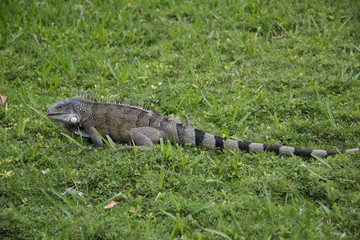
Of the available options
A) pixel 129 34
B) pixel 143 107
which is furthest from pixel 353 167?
pixel 129 34

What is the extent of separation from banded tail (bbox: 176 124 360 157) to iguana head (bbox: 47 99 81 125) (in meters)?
1.35

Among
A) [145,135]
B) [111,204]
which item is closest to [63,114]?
[145,135]

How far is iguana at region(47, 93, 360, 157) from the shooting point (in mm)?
4402

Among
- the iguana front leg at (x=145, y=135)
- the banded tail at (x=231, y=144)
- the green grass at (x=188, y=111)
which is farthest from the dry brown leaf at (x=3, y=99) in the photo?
the banded tail at (x=231, y=144)

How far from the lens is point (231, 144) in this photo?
4285 mm

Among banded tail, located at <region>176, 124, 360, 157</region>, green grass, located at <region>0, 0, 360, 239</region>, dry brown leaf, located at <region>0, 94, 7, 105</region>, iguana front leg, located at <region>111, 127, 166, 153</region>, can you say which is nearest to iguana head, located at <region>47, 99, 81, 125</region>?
green grass, located at <region>0, 0, 360, 239</region>

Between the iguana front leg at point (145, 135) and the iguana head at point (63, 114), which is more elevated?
the iguana head at point (63, 114)

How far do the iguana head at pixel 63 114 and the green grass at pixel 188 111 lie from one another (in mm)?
207

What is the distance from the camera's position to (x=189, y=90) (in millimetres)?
5285

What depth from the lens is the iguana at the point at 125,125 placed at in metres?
4.40

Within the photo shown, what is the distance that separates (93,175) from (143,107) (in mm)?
1347

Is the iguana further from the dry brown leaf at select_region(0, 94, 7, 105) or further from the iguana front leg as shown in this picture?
the dry brown leaf at select_region(0, 94, 7, 105)

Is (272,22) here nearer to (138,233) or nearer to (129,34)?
(129,34)

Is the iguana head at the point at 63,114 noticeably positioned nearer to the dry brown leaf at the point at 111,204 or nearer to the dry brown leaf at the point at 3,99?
the dry brown leaf at the point at 3,99
